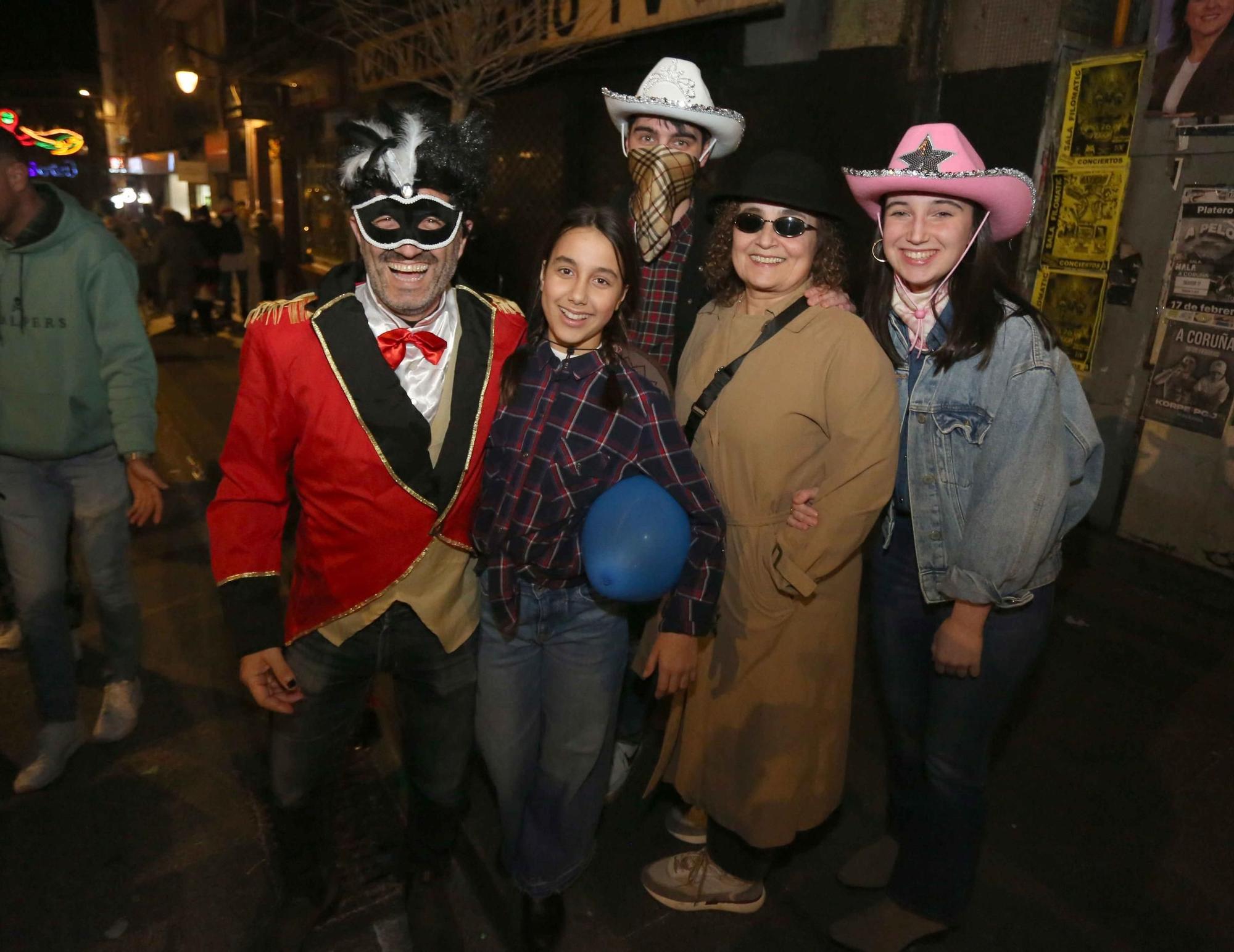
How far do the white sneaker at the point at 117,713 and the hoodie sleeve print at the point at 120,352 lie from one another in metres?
1.10

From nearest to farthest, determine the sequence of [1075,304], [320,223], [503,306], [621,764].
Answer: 1. [503,306]
2. [621,764]
3. [1075,304]
4. [320,223]

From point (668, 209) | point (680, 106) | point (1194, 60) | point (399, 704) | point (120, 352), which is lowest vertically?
point (399, 704)

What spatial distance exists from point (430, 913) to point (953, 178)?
263cm

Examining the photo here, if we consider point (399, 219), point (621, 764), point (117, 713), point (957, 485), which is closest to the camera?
point (399, 219)

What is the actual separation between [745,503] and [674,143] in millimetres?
1641

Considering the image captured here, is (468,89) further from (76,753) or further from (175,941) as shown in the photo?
(175,941)

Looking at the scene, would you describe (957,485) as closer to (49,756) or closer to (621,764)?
(621,764)

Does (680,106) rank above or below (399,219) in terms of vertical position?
above

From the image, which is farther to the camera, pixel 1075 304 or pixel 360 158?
pixel 1075 304

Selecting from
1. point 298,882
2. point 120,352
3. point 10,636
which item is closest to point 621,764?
point 298,882

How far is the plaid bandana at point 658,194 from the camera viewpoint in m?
3.06

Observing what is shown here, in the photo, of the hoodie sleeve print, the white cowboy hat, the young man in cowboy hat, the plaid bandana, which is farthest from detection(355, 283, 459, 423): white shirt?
the white cowboy hat

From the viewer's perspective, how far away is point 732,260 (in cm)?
253

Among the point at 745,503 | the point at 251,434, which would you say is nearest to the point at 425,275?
the point at 251,434
